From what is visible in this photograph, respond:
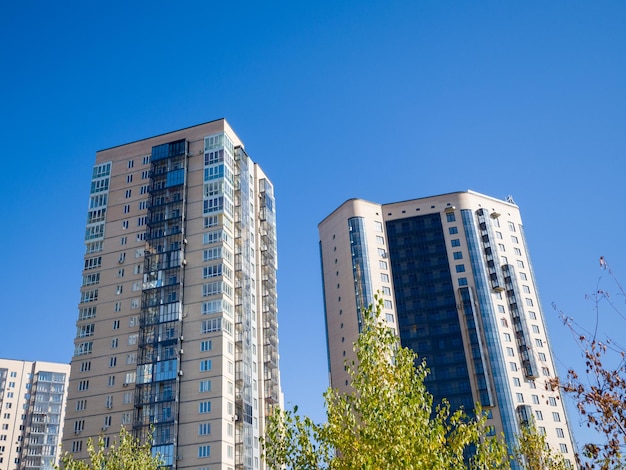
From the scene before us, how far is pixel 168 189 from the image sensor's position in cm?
8444

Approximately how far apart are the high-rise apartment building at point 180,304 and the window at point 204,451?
12 centimetres

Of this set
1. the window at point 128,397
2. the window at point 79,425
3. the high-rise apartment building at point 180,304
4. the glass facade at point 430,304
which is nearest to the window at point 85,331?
the high-rise apartment building at point 180,304

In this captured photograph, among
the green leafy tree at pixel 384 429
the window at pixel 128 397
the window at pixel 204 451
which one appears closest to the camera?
the green leafy tree at pixel 384 429

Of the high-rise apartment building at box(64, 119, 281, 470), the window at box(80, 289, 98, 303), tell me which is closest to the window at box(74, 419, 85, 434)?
the high-rise apartment building at box(64, 119, 281, 470)

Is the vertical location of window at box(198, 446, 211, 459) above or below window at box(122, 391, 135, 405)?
below

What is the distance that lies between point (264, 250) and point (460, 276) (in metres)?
43.0

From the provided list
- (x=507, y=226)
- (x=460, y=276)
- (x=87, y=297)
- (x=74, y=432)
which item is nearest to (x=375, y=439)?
(x=74, y=432)

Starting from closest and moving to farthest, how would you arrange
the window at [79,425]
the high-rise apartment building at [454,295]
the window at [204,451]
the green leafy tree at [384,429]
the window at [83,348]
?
the green leafy tree at [384,429]
the window at [204,451]
the window at [79,425]
the window at [83,348]
the high-rise apartment building at [454,295]

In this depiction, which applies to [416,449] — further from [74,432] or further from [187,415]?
[74,432]

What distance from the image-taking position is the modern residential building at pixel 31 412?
148 m

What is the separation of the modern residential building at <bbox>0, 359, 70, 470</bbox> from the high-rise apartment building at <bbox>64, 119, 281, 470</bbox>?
84.3 meters

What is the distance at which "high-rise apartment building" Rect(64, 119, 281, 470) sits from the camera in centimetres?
7038

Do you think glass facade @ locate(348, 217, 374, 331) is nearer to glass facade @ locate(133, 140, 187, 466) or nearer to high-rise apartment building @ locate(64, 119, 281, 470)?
high-rise apartment building @ locate(64, 119, 281, 470)

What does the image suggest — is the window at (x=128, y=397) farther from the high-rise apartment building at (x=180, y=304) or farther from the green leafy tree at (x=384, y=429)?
the green leafy tree at (x=384, y=429)
